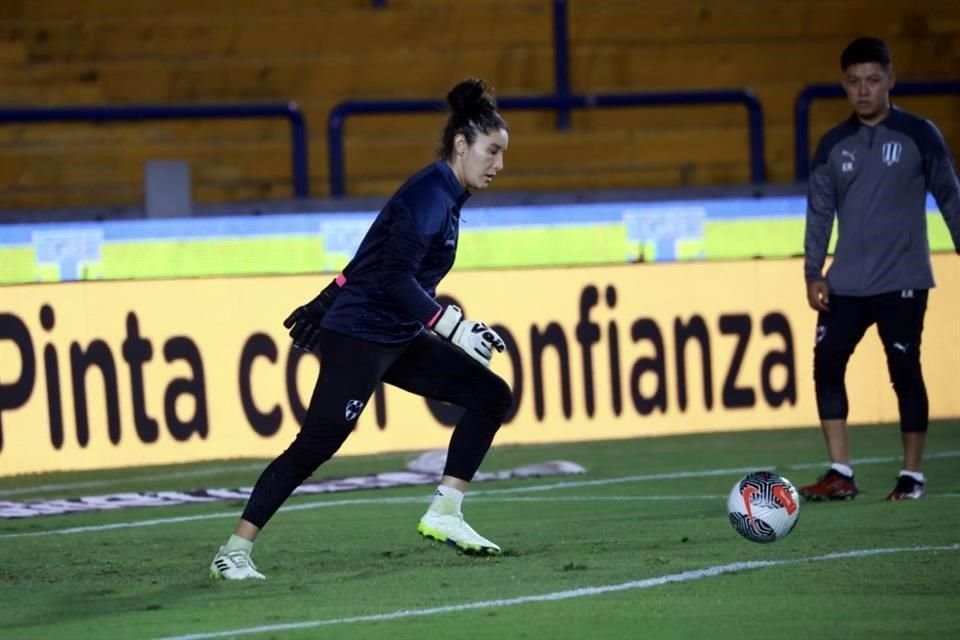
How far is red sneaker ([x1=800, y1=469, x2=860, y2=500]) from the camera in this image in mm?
10375

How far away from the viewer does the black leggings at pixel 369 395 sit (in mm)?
8008

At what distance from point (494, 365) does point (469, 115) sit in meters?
5.64

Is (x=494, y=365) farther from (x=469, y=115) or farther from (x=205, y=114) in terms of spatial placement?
(x=469, y=115)

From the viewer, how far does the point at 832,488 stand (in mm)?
10383

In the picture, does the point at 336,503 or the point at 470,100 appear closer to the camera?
the point at 470,100

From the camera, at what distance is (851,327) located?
34.1ft

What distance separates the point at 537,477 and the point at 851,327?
2.63m

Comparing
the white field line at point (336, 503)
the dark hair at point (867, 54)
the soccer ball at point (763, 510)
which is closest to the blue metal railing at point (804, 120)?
the white field line at point (336, 503)

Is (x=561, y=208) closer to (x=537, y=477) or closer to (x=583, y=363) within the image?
(x=583, y=363)

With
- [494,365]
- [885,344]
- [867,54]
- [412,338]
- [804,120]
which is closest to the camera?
[412,338]

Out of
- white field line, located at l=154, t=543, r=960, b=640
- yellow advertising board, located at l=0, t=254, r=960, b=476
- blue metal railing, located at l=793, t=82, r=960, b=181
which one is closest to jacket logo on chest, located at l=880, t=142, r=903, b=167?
white field line, located at l=154, t=543, r=960, b=640

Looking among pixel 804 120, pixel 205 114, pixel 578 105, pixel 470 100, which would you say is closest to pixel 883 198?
pixel 470 100

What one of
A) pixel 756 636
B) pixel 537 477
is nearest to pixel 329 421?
pixel 756 636

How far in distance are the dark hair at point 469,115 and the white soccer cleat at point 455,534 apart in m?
1.54
